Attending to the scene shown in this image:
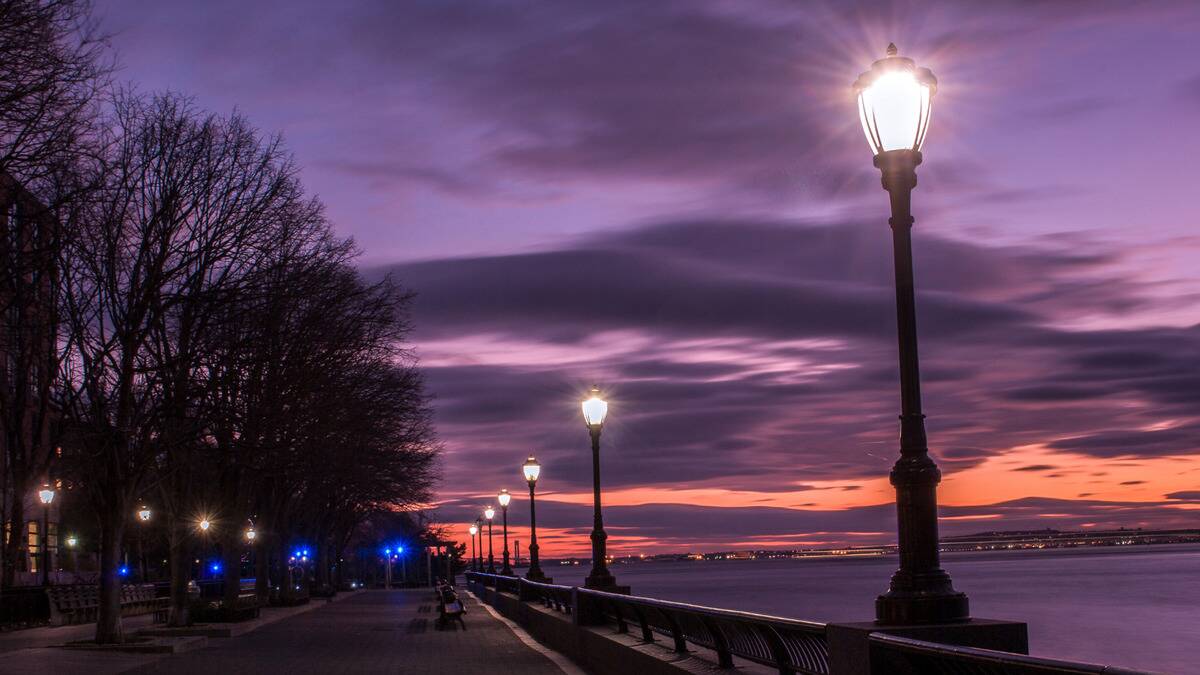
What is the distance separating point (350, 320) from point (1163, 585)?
16837 centimetres

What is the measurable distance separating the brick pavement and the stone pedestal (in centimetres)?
1292

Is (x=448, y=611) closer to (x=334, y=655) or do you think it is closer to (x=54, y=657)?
(x=334, y=655)

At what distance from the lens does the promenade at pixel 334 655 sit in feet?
70.7

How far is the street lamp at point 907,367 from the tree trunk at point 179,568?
83.5 feet

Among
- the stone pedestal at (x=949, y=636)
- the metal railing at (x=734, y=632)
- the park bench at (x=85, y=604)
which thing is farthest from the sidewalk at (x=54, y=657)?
the stone pedestal at (x=949, y=636)

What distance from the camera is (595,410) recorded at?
25.1m

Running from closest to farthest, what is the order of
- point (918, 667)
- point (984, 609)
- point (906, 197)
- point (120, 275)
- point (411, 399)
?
point (918, 667) → point (906, 197) → point (120, 275) → point (411, 399) → point (984, 609)

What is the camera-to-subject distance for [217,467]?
1316 inches

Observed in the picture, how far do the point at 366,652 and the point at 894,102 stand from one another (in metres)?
20.3

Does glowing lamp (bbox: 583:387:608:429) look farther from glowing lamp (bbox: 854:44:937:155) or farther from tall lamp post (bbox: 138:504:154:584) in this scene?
tall lamp post (bbox: 138:504:154:584)

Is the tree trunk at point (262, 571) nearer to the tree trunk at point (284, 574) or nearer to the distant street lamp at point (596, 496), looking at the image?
the tree trunk at point (284, 574)

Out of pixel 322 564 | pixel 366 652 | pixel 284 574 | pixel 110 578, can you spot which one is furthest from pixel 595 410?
pixel 322 564

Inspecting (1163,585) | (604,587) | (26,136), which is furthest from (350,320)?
(1163,585)

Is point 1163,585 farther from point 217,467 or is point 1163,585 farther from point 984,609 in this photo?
point 217,467
